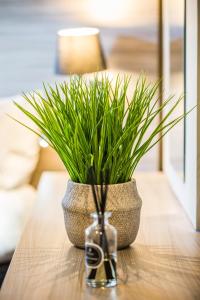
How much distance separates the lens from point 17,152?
2.64m

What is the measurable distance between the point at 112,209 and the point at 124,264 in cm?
13

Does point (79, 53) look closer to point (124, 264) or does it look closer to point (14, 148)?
point (14, 148)

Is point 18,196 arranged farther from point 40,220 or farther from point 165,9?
point 165,9

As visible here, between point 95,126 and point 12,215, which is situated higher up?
point 95,126

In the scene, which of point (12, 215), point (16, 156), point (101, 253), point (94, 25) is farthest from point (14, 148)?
point (101, 253)

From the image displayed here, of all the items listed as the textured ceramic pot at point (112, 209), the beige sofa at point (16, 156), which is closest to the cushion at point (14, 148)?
the beige sofa at point (16, 156)

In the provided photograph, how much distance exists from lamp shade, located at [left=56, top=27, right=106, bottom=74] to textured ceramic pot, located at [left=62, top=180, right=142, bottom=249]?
4.15ft

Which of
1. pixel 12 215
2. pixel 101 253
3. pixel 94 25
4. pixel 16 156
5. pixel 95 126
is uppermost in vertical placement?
pixel 94 25

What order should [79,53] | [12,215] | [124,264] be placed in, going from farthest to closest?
1. [79,53]
2. [12,215]
3. [124,264]

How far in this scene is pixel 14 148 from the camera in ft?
8.63

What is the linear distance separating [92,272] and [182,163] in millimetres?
818

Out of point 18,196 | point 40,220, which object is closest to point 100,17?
point 18,196

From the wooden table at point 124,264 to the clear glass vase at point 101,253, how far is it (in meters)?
0.02

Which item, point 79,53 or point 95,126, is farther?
point 79,53
